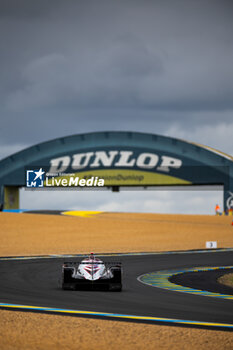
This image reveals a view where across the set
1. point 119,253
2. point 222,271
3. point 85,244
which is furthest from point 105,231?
point 222,271

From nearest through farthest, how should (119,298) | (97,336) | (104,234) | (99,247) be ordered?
(97,336)
(119,298)
(99,247)
(104,234)

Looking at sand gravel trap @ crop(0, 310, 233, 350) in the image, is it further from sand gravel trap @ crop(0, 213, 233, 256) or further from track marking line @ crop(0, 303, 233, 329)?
sand gravel trap @ crop(0, 213, 233, 256)

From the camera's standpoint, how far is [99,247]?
162ft

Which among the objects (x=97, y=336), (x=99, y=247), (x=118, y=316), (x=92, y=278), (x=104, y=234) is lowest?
(x=97, y=336)

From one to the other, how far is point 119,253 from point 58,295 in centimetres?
2297

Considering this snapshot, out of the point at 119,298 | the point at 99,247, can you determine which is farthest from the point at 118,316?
the point at 99,247

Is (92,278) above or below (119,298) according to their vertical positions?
above

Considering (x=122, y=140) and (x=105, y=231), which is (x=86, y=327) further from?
(x=122, y=140)

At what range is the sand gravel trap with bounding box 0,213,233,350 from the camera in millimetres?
13504

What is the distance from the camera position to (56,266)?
109 feet

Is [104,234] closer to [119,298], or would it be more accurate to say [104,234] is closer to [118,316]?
[119,298]

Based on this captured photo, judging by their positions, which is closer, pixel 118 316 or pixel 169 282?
pixel 118 316

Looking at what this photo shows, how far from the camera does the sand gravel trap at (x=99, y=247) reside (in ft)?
44.3

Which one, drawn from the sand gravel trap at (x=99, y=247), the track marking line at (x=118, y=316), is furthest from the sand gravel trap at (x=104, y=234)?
the track marking line at (x=118, y=316)
